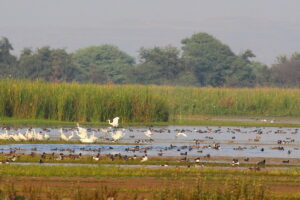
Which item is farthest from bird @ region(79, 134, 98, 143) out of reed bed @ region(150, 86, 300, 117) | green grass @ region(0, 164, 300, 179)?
reed bed @ region(150, 86, 300, 117)

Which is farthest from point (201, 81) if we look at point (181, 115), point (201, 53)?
point (181, 115)

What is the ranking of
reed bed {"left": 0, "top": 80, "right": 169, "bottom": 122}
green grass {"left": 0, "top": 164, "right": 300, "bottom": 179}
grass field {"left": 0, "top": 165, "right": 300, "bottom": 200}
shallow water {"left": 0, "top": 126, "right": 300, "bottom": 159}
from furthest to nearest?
reed bed {"left": 0, "top": 80, "right": 169, "bottom": 122} → shallow water {"left": 0, "top": 126, "right": 300, "bottom": 159} → green grass {"left": 0, "top": 164, "right": 300, "bottom": 179} → grass field {"left": 0, "top": 165, "right": 300, "bottom": 200}

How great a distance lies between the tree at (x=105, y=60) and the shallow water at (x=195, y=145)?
202 feet

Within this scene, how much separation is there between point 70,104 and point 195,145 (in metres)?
11.7

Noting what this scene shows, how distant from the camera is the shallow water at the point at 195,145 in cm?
2770

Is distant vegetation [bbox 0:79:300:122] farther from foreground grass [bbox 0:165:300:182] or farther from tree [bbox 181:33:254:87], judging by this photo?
tree [bbox 181:33:254:87]

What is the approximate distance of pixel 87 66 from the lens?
110 meters

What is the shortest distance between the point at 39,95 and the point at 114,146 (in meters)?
12.3

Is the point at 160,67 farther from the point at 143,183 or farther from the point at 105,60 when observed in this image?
the point at 143,183

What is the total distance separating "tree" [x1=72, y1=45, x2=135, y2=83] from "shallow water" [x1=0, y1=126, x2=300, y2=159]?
2424 inches

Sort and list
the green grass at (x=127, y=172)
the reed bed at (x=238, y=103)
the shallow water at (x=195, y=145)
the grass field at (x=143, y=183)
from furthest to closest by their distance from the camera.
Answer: the reed bed at (x=238, y=103)
the shallow water at (x=195, y=145)
the green grass at (x=127, y=172)
the grass field at (x=143, y=183)

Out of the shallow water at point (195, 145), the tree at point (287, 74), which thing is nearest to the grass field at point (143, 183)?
the shallow water at point (195, 145)

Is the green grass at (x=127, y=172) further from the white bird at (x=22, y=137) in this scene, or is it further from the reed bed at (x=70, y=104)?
the reed bed at (x=70, y=104)

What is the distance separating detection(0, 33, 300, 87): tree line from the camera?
84500mm
